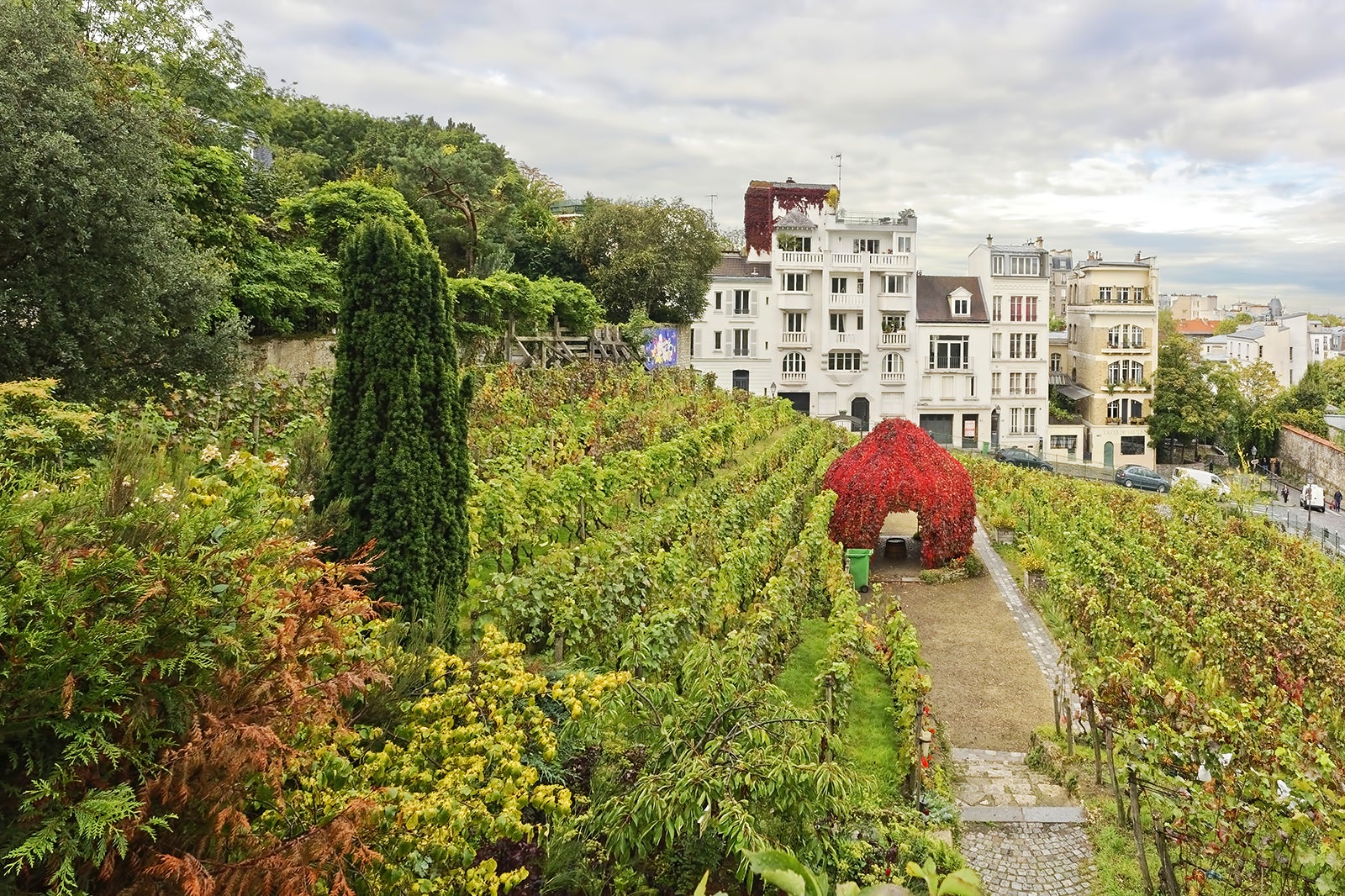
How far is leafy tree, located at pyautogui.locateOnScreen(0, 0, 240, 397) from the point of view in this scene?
11.4 metres

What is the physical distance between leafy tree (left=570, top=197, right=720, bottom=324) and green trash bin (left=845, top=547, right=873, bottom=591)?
21065mm

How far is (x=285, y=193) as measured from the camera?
86.4ft

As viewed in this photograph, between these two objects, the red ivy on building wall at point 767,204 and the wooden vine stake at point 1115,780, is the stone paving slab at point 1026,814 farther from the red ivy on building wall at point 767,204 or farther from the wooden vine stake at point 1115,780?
the red ivy on building wall at point 767,204

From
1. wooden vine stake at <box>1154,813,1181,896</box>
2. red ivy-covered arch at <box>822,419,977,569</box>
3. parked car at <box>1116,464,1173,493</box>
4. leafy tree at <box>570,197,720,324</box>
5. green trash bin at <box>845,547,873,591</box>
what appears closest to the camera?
wooden vine stake at <box>1154,813,1181,896</box>

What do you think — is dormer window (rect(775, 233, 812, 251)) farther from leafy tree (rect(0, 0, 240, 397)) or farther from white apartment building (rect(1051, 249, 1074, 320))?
leafy tree (rect(0, 0, 240, 397))

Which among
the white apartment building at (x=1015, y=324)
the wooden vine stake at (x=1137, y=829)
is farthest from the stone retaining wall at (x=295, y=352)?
the white apartment building at (x=1015, y=324)

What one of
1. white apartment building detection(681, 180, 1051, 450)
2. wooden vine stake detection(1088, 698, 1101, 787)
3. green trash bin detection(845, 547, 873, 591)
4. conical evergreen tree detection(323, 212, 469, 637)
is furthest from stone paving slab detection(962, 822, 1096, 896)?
white apartment building detection(681, 180, 1051, 450)

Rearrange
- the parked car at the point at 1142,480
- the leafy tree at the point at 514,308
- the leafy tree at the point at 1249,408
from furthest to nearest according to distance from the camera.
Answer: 1. the leafy tree at the point at 1249,408
2. the parked car at the point at 1142,480
3. the leafy tree at the point at 514,308

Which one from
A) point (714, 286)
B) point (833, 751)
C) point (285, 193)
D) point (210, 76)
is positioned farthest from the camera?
point (714, 286)

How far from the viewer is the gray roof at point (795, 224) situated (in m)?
43.6

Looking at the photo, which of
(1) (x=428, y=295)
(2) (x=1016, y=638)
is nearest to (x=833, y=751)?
(1) (x=428, y=295)

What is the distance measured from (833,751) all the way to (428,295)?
525 centimetres

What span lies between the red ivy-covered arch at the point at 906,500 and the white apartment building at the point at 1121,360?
35.3 metres

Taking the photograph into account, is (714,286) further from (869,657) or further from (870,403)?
(869,657)
